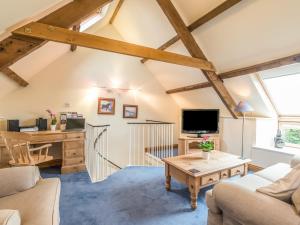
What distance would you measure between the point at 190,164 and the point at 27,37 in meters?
2.70

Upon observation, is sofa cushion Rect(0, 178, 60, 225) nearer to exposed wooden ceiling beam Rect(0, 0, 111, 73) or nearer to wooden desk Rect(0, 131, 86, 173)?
exposed wooden ceiling beam Rect(0, 0, 111, 73)

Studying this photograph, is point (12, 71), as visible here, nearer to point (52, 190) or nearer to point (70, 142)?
point (70, 142)

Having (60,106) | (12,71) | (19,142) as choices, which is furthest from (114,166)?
(12,71)

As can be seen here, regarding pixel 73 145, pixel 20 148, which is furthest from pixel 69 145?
pixel 20 148

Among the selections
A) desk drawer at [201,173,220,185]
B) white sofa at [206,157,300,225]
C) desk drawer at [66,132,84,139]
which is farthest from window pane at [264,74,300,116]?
desk drawer at [66,132,84,139]

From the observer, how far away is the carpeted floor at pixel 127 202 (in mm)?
2094

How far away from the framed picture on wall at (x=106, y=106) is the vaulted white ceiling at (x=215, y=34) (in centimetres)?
148

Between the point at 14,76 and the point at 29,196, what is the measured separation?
2.62 meters

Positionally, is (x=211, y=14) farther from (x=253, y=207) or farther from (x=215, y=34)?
(x=253, y=207)

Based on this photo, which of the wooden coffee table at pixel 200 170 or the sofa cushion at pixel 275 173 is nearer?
the sofa cushion at pixel 275 173

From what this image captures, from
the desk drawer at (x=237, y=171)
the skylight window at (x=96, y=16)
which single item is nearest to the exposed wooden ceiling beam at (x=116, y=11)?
the skylight window at (x=96, y=16)

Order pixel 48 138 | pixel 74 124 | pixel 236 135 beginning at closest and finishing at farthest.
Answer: pixel 48 138 < pixel 74 124 < pixel 236 135

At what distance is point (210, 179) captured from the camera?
2434mm

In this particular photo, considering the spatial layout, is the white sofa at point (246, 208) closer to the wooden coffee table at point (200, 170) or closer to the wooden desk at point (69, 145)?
the wooden coffee table at point (200, 170)
